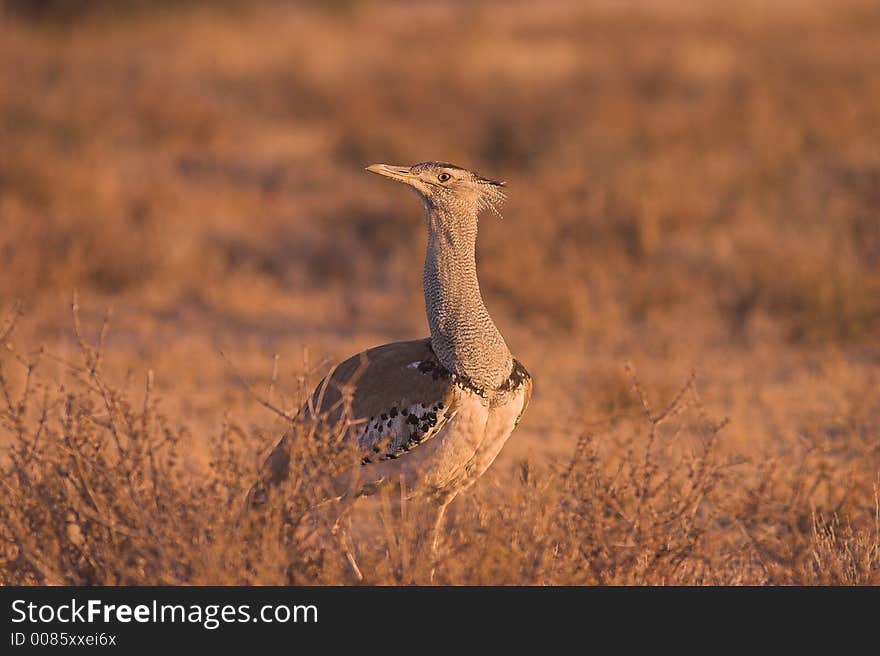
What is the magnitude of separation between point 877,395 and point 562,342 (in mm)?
1798

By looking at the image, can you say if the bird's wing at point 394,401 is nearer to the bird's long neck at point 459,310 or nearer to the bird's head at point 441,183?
the bird's long neck at point 459,310

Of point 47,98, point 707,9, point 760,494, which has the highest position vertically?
point 707,9

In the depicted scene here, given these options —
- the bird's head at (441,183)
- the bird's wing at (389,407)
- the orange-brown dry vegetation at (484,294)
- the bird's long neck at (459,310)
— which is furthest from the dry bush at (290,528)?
the bird's head at (441,183)

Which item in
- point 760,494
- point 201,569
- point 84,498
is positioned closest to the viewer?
point 201,569

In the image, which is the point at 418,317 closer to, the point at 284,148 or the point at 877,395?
the point at 877,395

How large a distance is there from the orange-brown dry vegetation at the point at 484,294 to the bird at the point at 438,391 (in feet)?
0.37

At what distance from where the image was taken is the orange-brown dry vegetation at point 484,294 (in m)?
2.94

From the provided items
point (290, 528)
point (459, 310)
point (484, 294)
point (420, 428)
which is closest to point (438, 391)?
point (420, 428)

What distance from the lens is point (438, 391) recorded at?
121 inches

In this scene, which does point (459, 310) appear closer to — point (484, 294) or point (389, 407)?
point (389, 407)

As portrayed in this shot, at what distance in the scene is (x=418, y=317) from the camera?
7078 mm

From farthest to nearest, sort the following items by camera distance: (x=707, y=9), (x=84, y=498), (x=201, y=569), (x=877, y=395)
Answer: (x=707, y=9) < (x=877, y=395) < (x=84, y=498) < (x=201, y=569)

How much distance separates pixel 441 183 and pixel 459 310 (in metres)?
0.36
